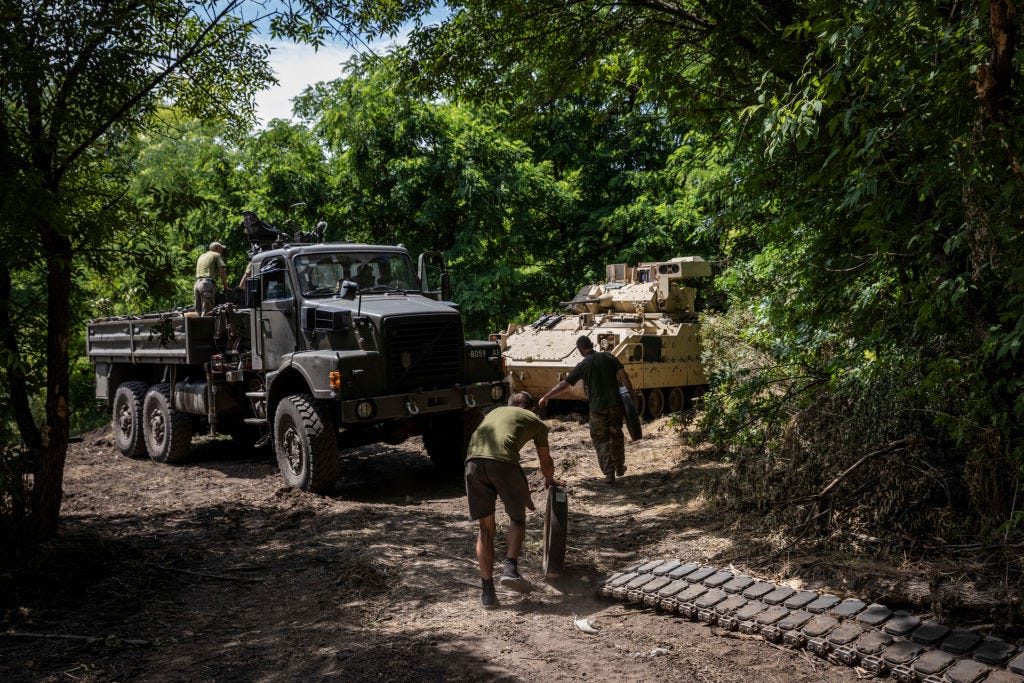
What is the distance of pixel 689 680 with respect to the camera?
4.42 metres

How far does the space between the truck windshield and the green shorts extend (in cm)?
450

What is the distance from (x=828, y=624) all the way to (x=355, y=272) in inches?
266

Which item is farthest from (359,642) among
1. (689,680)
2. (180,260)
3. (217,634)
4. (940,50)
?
(180,260)

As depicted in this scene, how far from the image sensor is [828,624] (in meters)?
4.80

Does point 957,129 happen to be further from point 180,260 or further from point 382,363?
point 180,260

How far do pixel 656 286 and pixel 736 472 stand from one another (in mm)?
7597

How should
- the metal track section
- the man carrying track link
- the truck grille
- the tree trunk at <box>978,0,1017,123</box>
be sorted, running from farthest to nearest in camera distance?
the truck grille, the man carrying track link, the metal track section, the tree trunk at <box>978,0,1017,123</box>

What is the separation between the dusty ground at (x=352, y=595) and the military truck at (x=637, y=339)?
4.11m

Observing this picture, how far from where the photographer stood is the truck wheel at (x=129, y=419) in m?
12.5

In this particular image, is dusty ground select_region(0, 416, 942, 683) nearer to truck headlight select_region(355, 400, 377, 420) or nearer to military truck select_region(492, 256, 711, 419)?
truck headlight select_region(355, 400, 377, 420)

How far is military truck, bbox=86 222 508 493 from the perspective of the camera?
8.86 m

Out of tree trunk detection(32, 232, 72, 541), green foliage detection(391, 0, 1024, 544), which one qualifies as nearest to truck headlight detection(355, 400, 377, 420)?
tree trunk detection(32, 232, 72, 541)

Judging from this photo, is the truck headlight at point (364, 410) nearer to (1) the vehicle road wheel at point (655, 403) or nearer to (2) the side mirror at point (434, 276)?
(2) the side mirror at point (434, 276)

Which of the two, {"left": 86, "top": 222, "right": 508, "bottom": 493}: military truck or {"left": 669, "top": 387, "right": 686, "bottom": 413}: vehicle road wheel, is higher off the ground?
{"left": 86, "top": 222, "right": 508, "bottom": 493}: military truck
